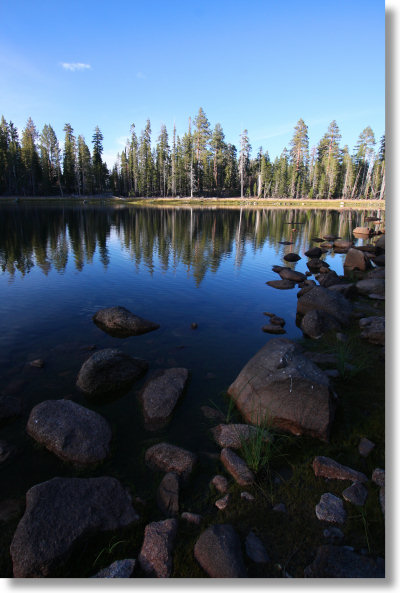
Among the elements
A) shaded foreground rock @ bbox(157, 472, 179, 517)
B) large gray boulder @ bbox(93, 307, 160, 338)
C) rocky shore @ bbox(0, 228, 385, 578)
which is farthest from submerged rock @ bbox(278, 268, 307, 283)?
shaded foreground rock @ bbox(157, 472, 179, 517)

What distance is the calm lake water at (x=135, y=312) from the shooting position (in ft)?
20.7

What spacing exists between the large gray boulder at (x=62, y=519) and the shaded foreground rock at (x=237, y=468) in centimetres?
169

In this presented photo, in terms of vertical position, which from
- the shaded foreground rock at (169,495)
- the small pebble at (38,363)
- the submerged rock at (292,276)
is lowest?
the shaded foreground rock at (169,495)

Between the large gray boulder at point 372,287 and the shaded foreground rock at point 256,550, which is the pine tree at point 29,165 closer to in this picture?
the large gray boulder at point 372,287

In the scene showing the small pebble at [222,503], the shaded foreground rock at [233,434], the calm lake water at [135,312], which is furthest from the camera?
the calm lake water at [135,312]

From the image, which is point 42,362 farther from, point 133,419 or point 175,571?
point 175,571

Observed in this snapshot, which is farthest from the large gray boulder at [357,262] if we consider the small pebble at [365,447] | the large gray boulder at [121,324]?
the small pebble at [365,447]

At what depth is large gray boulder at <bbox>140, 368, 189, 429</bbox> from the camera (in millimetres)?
7004

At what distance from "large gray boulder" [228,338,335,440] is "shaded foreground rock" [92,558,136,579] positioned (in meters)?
3.16

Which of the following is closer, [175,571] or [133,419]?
[175,571]

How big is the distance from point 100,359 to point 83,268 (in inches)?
632

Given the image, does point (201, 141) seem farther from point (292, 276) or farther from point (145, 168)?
point (292, 276)

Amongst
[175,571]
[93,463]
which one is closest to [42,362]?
[93,463]

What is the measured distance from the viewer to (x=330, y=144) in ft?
354
